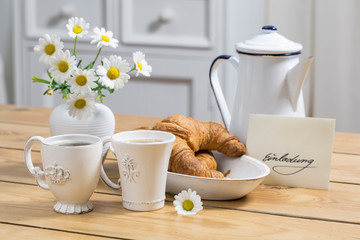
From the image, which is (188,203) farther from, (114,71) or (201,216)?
(114,71)

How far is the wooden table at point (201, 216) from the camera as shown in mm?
836

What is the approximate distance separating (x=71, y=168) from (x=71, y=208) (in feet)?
0.24

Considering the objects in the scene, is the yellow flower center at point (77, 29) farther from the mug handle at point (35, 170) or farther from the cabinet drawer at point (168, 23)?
the cabinet drawer at point (168, 23)

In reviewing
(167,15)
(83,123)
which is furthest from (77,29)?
(167,15)

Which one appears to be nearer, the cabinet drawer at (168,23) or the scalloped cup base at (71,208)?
the scalloped cup base at (71,208)

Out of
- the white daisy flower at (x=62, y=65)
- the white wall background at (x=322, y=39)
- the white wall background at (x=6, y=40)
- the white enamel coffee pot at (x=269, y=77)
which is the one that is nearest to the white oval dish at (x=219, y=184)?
the white enamel coffee pot at (x=269, y=77)

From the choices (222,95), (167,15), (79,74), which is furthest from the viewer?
(167,15)

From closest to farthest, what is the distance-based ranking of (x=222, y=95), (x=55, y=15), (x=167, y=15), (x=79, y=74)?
(x=79, y=74), (x=222, y=95), (x=167, y=15), (x=55, y=15)

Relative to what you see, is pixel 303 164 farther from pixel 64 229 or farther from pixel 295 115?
pixel 64 229

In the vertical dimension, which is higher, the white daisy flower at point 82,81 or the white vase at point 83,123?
the white daisy flower at point 82,81

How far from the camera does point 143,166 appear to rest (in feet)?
2.89

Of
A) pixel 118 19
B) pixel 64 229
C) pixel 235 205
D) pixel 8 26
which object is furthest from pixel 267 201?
pixel 8 26

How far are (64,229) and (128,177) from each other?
12 cm

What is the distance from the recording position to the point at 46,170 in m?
0.88
